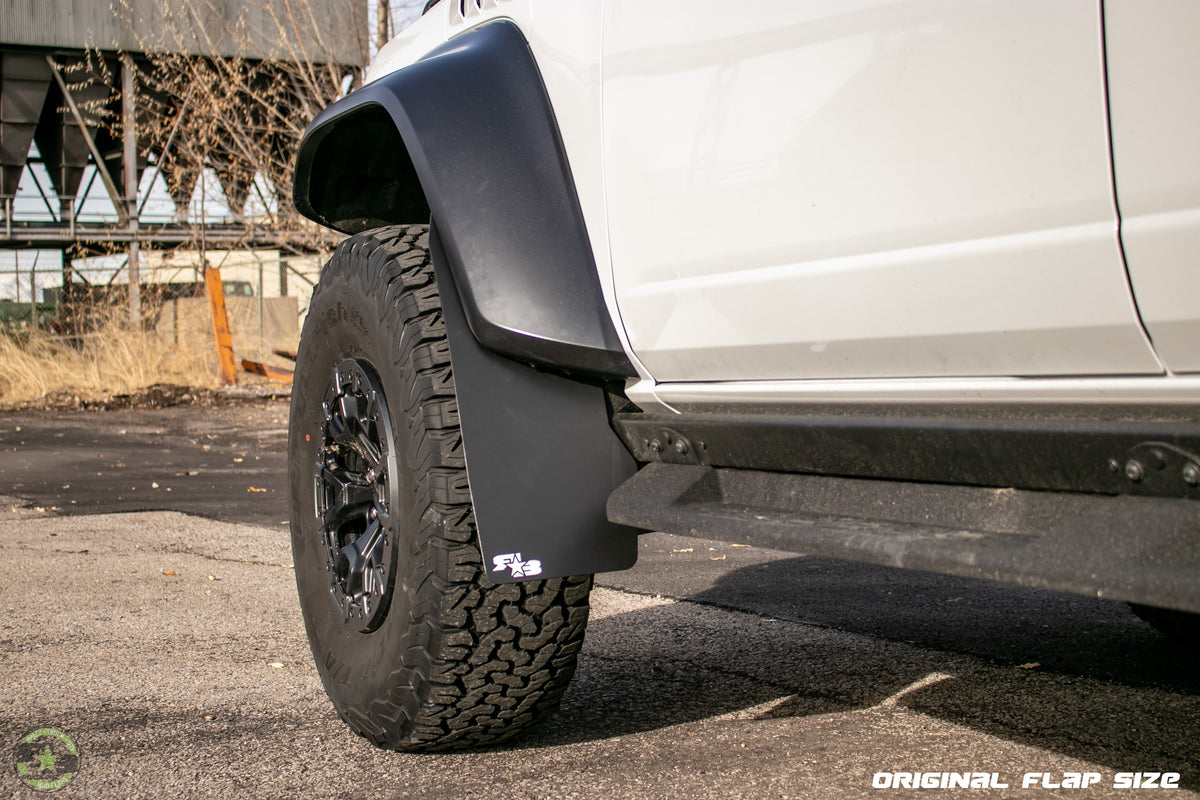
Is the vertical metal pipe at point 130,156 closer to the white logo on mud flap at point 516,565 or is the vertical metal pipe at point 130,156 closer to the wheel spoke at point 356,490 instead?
the wheel spoke at point 356,490

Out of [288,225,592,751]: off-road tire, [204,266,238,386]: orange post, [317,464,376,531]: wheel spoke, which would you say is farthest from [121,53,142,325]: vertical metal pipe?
[288,225,592,751]: off-road tire

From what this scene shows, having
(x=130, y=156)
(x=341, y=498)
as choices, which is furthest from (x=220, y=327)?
(x=341, y=498)

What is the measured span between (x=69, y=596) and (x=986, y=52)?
3.37 metres

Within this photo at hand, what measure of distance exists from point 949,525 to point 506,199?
963 mm

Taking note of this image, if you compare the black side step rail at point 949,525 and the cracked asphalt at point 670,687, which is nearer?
the black side step rail at point 949,525

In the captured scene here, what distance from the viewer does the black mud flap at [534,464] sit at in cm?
204

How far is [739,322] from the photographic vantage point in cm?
187

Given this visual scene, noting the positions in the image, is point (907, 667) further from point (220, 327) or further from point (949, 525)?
point (220, 327)

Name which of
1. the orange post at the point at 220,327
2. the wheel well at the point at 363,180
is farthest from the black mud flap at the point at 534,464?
the orange post at the point at 220,327

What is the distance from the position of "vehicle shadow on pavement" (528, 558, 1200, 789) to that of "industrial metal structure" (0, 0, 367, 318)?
12.0 m

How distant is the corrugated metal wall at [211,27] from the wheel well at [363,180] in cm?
1112

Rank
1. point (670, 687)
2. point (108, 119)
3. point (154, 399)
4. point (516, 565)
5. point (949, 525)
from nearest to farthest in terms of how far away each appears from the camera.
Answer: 1. point (949, 525)
2. point (516, 565)
3. point (670, 687)
4. point (154, 399)
5. point (108, 119)

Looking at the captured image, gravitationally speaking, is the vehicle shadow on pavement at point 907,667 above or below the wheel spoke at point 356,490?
below

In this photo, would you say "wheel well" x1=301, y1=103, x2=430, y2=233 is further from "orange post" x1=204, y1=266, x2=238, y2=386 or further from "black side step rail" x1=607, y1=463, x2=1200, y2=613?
"orange post" x1=204, y1=266, x2=238, y2=386
